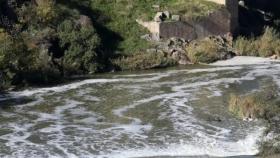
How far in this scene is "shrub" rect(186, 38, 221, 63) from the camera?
37.3m

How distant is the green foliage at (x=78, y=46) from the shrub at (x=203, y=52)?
5.57 meters

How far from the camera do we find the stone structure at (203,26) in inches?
1548

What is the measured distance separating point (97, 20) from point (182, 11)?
5483 mm

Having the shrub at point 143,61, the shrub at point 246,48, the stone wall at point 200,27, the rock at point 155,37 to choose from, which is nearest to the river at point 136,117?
the shrub at point 143,61

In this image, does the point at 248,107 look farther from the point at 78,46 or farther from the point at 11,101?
the point at 78,46

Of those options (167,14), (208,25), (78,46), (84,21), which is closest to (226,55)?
(208,25)

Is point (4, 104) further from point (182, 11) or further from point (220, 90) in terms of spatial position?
point (182, 11)

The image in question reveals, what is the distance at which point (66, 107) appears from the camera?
2603 centimetres

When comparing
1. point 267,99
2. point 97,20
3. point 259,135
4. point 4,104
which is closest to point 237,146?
point 259,135

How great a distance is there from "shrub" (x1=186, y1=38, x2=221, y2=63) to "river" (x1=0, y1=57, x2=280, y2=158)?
2.59 metres

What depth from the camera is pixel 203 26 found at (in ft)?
133

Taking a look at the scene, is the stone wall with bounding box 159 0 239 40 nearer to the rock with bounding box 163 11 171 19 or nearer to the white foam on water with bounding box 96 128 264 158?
the rock with bounding box 163 11 171 19

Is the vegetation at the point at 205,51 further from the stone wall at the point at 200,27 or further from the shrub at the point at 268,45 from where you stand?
the shrub at the point at 268,45

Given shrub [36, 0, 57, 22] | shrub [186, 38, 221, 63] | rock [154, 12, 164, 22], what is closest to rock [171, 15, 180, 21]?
rock [154, 12, 164, 22]
